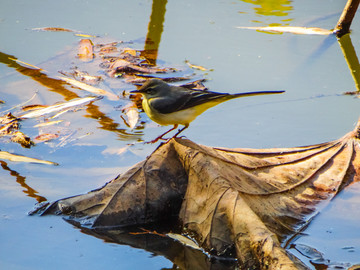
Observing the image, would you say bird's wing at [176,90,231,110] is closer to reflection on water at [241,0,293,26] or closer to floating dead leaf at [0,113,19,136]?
floating dead leaf at [0,113,19,136]

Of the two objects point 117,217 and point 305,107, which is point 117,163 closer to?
point 117,217

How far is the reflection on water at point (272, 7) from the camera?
7.43 metres

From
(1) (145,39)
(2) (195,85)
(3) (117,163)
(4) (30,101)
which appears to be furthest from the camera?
(1) (145,39)

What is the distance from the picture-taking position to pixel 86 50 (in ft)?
20.5

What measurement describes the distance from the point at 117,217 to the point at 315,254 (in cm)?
124

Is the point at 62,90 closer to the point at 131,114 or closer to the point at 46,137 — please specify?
the point at 131,114

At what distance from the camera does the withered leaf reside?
2936mm

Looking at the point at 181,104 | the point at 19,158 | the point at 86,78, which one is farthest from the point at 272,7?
the point at 19,158

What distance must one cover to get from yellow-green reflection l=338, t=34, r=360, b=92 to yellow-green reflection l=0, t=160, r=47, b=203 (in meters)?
3.53

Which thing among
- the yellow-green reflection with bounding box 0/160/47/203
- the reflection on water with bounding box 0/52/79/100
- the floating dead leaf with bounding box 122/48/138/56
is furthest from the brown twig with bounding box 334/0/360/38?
the yellow-green reflection with bounding box 0/160/47/203

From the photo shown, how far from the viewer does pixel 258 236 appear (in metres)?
2.76

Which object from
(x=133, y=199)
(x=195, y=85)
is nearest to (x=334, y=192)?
(x=133, y=199)

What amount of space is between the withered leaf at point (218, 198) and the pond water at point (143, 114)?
0.47 ft

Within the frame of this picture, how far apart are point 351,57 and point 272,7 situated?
6.23 feet
